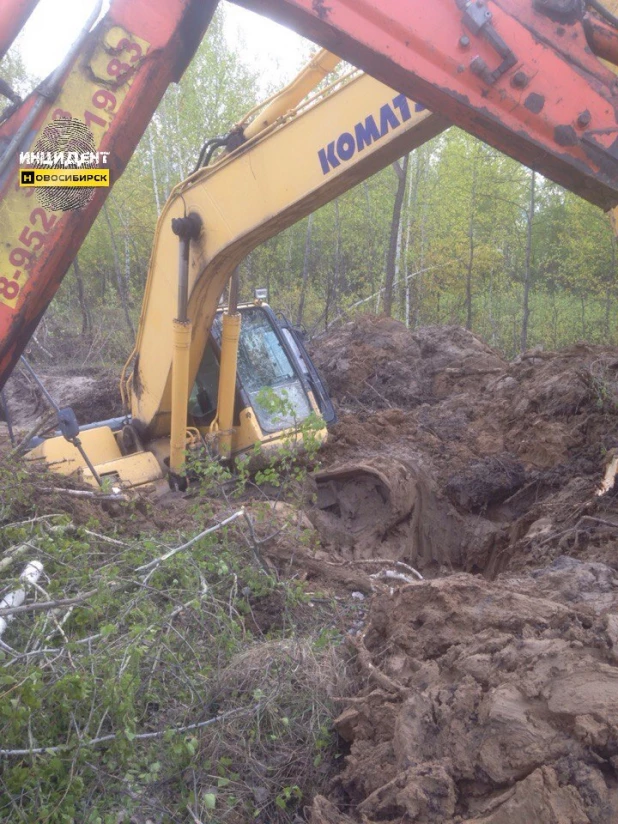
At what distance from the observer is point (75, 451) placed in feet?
21.1

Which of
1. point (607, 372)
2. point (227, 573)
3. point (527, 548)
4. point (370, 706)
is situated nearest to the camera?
point (370, 706)

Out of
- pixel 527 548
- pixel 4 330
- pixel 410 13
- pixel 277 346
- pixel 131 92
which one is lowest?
pixel 527 548

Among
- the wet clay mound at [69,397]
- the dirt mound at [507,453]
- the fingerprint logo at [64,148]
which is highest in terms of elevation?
the fingerprint logo at [64,148]

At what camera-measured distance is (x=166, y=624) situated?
3324mm

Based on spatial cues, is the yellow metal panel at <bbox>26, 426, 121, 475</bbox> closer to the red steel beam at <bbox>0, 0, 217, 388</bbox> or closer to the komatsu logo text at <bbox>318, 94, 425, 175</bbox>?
the red steel beam at <bbox>0, 0, 217, 388</bbox>

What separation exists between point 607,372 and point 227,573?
5.01m

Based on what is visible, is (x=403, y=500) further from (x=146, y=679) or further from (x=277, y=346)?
(x=146, y=679)

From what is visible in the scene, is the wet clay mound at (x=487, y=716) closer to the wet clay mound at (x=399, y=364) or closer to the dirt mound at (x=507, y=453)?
the dirt mound at (x=507, y=453)

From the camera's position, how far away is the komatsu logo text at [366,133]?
399 centimetres

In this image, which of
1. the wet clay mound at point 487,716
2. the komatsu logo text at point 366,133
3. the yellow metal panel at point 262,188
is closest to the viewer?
the wet clay mound at point 487,716

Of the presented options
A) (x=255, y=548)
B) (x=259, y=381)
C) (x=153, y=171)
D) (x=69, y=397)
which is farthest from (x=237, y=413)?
(x=153, y=171)

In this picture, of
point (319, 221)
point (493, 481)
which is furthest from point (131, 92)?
point (319, 221)

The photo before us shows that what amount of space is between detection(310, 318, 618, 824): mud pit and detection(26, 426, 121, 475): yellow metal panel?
195 cm

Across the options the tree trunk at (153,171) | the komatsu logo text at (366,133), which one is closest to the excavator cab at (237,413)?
the komatsu logo text at (366,133)
